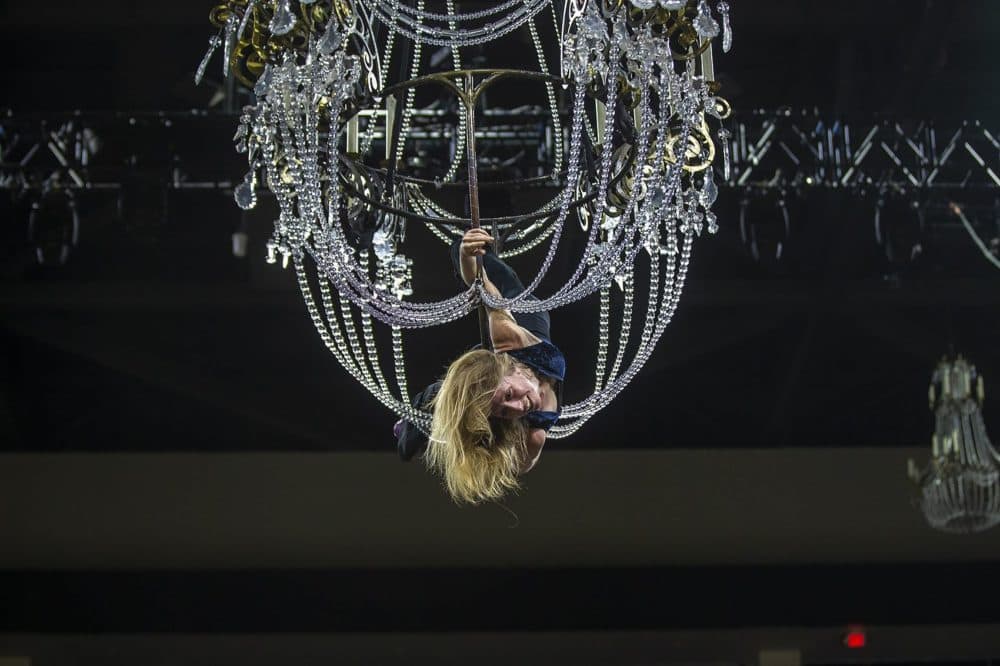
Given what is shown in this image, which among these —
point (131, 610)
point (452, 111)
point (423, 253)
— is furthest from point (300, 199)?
point (131, 610)

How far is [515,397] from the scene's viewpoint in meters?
3.65

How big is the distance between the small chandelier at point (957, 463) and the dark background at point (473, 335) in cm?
66

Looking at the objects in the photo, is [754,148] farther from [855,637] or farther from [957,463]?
[855,637]

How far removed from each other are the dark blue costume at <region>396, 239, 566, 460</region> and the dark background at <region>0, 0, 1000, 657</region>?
310 cm

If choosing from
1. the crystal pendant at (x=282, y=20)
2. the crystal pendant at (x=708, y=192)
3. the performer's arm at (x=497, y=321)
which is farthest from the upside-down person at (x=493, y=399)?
the crystal pendant at (x=282, y=20)

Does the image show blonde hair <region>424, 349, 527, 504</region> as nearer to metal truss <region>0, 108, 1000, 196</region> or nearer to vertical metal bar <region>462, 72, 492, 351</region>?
vertical metal bar <region>462, 72, 492, 351</region>

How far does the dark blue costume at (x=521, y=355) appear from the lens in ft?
11.8

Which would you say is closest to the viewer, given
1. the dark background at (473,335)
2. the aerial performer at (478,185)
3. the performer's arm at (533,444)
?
the aerial performer at (478,185)

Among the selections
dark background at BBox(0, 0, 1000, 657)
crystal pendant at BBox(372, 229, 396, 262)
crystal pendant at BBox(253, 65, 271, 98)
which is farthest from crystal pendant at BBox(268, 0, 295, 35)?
dark background at BBox(0, 0, 1000, 657)

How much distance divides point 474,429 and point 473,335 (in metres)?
4.85

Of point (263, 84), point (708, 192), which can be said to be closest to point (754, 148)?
point (708, 192)

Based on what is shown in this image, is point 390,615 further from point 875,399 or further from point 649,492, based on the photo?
point 875,399

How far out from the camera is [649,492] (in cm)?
934

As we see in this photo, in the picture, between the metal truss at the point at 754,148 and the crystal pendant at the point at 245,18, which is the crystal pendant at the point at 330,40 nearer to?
the crystal pendant at the point at 245,18
